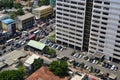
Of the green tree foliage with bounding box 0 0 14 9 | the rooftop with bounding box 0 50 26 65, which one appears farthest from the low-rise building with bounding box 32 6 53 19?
the rooftop with bounding box 0 50 26 65

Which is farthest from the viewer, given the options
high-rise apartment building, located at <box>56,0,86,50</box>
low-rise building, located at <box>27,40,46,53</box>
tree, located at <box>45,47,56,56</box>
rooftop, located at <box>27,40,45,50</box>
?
rooftop, located at <box>27,40,45,50</box>

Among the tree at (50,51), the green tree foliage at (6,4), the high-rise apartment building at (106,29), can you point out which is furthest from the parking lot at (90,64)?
the green tree foliage at (6,4)

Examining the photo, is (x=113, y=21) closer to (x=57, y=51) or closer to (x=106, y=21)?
(x=106, y=21)

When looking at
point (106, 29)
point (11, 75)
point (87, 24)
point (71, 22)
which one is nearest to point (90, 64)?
point (106, 29)

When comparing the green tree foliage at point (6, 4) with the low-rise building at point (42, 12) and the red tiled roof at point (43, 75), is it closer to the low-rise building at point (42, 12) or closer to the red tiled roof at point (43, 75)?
the low-rise building at point (42, 12)

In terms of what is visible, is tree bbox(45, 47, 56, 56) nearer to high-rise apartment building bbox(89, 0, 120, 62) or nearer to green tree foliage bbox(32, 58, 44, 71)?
green tree foliage bbox(32, 58, 44, 71)

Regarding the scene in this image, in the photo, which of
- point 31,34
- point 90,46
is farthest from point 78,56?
point 31,34
